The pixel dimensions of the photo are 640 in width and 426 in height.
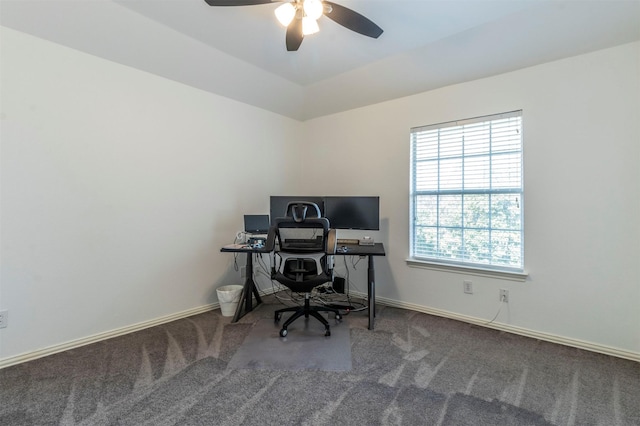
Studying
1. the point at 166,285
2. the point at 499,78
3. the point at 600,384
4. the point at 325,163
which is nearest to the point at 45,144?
the point at 166,285

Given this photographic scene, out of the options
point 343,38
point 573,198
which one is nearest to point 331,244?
point 343,38

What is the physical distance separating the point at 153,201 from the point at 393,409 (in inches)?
107

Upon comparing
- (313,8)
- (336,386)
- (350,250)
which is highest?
(313,8)

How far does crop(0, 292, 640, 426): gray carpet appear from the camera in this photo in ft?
5.50

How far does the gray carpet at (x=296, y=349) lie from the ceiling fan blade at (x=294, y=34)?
95.6 inches

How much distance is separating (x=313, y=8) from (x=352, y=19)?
0.31m

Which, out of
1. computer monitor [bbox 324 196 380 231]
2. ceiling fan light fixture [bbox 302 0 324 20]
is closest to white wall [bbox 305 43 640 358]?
computer monitor [bbox 324 196 380 231]

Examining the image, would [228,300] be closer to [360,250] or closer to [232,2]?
[360,250]

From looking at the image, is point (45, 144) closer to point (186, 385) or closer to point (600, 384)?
point (186, 385)

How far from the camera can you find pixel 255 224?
137 inches

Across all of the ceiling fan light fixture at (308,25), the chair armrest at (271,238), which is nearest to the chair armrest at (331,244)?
the chair armrest at (271,238)

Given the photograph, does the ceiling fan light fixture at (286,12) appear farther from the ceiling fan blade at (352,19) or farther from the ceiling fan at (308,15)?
the ceiling fan blade at (352,19)

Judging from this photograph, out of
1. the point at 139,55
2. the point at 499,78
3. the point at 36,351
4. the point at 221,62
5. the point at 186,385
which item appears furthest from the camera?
the point at 221,62

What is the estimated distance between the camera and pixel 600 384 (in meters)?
1.98
